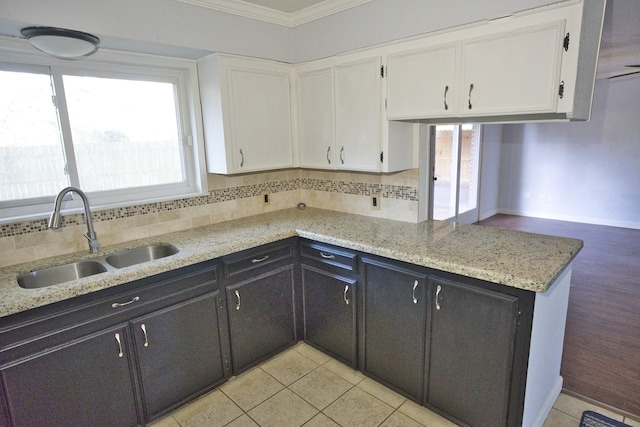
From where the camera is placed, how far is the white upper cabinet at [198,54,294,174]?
8.26 ft

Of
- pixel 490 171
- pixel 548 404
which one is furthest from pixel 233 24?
pixel 490 171

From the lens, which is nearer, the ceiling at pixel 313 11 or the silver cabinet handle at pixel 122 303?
the silver cabinet handle at pixel 122 303

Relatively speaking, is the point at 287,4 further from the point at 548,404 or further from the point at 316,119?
the point at 548,404

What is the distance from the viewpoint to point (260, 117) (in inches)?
107

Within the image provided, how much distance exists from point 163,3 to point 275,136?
3.63ft

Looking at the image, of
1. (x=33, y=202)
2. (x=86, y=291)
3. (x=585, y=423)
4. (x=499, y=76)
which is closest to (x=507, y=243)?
(x=499, y=76)

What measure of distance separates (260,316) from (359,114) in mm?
1548

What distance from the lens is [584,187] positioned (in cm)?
626

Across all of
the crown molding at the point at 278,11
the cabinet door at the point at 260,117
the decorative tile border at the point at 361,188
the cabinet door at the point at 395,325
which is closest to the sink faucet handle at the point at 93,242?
the cabinet door at the point at 260,117

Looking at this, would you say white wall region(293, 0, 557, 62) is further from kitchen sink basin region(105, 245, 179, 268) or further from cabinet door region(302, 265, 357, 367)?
kitchen sink basin region(105, 245, 179, 268)

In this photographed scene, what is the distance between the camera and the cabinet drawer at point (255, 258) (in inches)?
89.2

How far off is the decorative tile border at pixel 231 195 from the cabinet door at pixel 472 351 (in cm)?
97

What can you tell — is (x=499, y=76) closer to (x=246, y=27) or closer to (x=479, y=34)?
(x=479, y=34)

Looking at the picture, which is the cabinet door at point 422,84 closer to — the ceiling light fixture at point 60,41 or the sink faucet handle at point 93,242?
the ceiling light fixture at point 60,41
